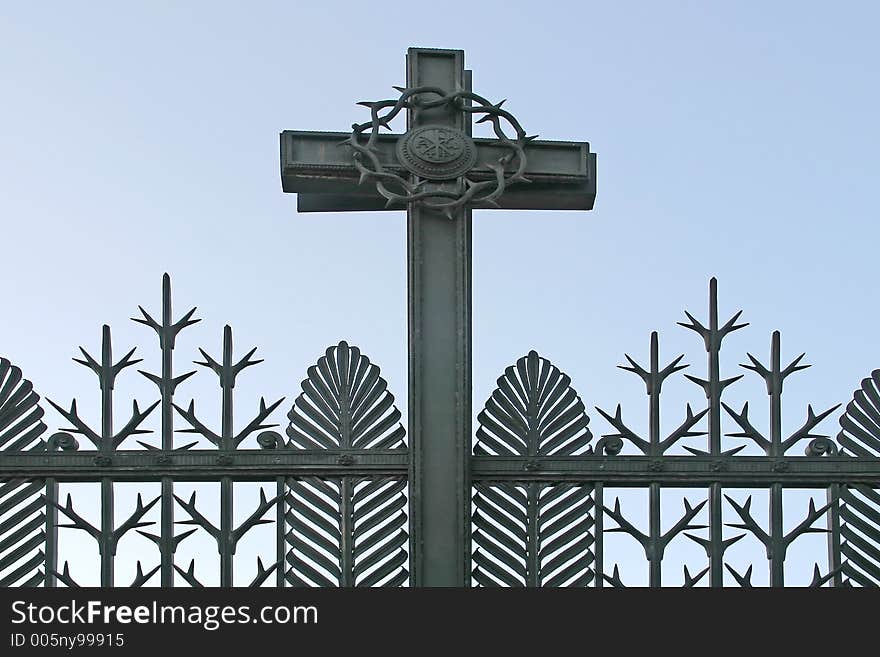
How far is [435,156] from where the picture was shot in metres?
10.7

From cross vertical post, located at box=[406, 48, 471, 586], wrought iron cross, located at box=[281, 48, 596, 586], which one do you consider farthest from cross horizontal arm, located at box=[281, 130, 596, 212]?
cross vertical post, located at box=[406, 48, 471, 586]

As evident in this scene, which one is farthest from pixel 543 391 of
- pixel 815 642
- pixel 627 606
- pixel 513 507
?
pixel 815 642

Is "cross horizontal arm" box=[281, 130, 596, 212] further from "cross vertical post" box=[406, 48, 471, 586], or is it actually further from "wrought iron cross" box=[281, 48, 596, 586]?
"cross vertical post" box=[406, 48, 471, 586]

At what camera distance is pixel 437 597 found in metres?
9.52

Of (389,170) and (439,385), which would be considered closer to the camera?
(439,385)

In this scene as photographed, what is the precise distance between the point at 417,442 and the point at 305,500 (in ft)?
2.43

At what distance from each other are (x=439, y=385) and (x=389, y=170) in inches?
55.6

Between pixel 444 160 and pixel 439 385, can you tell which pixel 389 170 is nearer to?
pixel 444 160

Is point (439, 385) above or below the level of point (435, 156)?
below

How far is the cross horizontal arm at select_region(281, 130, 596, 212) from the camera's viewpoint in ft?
35.1

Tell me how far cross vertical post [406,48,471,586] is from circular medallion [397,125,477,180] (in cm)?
17

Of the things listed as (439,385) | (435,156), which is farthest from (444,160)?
(439,385)

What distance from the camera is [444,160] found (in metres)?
10.7

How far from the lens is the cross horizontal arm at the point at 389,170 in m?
10.7
